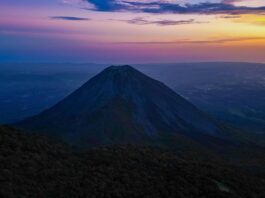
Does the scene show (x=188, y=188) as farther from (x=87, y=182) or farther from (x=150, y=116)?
(x=150, y=116)

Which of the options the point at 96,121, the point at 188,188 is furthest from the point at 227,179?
the point at 96,121

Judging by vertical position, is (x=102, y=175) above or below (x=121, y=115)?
above

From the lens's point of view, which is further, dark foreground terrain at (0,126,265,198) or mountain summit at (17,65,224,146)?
mountain summit at (17,65,224,146)

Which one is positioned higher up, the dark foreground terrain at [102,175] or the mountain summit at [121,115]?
the dark foreground terrain at [102,175]

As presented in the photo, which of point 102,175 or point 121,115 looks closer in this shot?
point 102,175

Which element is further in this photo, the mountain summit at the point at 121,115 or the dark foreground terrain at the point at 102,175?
the mountain summit at the point at 121,115
